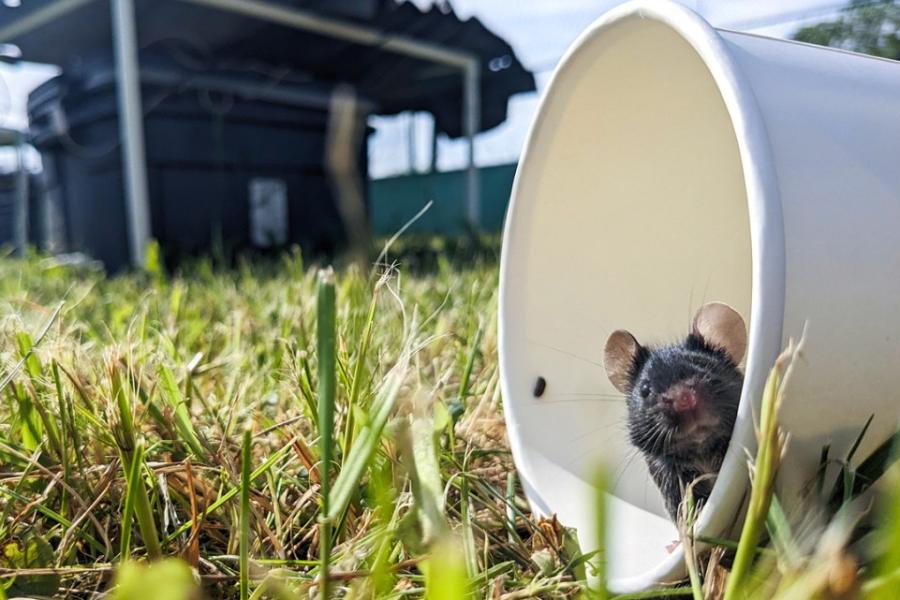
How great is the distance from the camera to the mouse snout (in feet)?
3.42

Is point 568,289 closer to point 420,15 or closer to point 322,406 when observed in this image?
point 322,406

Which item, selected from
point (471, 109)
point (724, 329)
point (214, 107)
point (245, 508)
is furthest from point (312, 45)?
point (245, 508)

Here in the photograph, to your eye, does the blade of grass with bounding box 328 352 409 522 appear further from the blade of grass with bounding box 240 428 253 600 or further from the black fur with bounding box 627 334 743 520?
the black fur with bounding box 627 334 743 520

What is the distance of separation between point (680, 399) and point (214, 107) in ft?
14.6

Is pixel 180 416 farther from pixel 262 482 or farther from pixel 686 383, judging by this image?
pixel 686 383

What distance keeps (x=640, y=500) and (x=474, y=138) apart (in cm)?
495

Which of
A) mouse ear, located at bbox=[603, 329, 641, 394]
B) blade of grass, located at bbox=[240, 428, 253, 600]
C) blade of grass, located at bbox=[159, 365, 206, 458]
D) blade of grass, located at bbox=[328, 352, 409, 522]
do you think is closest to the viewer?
blade of grass, located at bbox=[328, 352, 409, 522]

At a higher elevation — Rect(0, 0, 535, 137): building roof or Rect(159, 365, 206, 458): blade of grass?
Rect(0, 0, 535, 137): building roof

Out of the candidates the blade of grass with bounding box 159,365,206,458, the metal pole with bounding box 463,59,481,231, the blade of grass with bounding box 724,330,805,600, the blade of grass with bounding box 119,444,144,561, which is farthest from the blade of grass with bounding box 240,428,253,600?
the metal pole with bounding box 463,59,481,231

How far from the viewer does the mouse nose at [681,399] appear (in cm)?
104

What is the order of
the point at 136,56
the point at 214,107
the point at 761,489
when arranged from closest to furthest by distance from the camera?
the point at 761,489 < the point at 136,56 < the point at 214,107

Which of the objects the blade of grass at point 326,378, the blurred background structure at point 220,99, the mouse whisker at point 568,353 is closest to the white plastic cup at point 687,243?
the mouse whisker at point 568,353

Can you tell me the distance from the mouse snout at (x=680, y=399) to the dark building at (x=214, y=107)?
3.60 metres

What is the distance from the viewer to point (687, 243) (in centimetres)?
159
